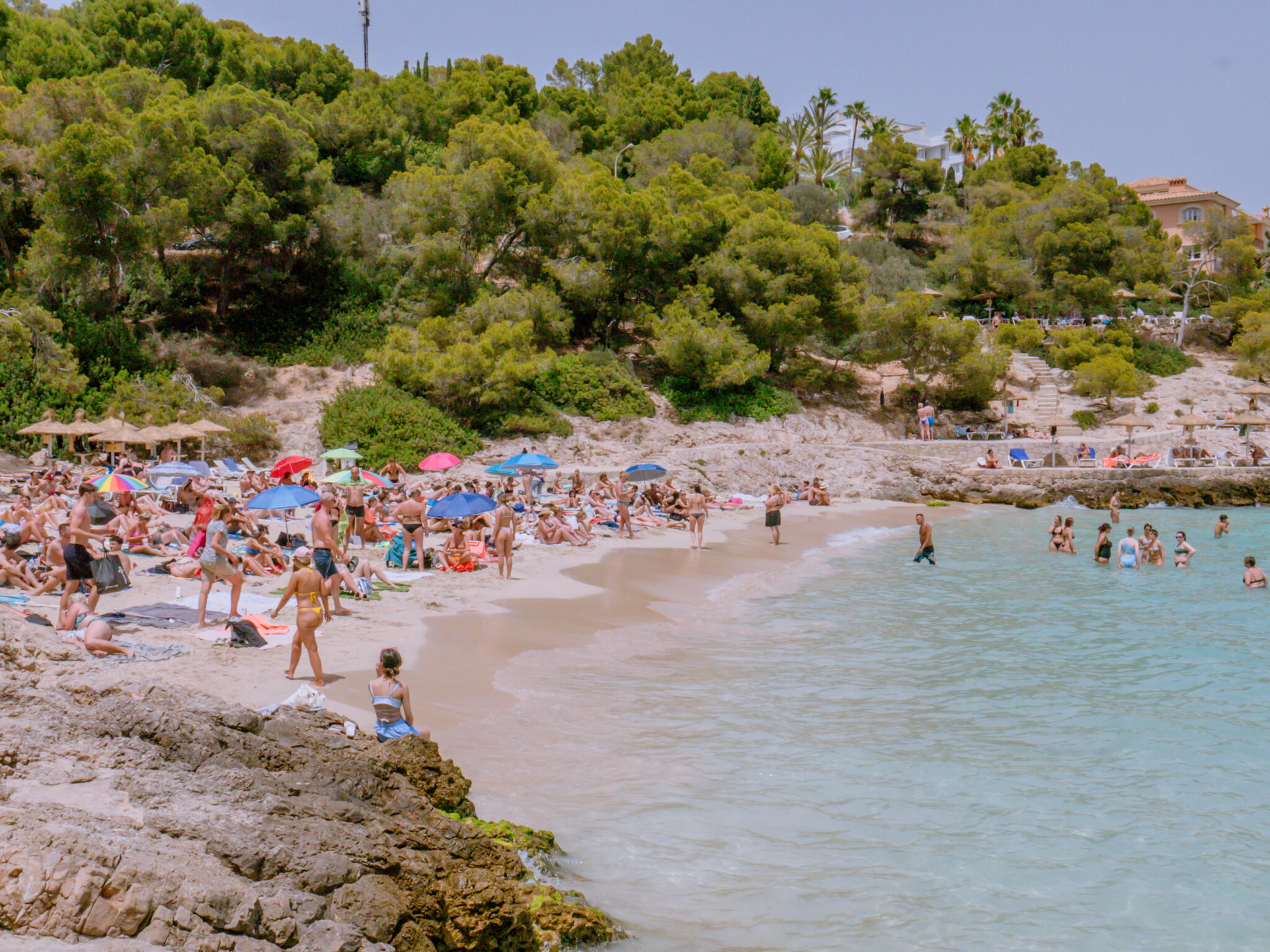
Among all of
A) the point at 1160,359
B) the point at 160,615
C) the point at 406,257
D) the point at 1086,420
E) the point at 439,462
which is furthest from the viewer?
the point at 1160,359

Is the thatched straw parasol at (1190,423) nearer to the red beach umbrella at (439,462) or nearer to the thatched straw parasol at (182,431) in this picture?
the red beach umbrella at (439,462)

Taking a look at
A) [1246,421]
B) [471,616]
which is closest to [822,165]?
[1246,421]

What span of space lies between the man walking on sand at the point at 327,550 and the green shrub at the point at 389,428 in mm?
14529

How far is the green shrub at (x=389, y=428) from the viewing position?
83.8 ft

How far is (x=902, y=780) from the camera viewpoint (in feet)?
24.7

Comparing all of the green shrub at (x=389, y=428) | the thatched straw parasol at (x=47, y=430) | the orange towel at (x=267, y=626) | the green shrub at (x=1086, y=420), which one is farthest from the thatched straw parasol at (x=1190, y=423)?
the thatched straw parasol at (x=47, y=430)

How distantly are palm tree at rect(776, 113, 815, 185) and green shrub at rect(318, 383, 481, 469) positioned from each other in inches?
1639

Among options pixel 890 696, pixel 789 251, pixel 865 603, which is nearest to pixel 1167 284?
pixel 789 251

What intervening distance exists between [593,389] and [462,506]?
1683 centimetres

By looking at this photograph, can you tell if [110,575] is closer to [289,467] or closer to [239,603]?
[239,603]

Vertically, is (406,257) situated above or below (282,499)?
above

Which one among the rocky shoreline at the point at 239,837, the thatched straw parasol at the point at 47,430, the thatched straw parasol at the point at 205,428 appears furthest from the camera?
the thatched straw parasol at the point at 205,428

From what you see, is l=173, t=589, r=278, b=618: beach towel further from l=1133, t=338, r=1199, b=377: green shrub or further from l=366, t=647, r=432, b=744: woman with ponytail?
l=1133, t=338, r=1199, b=377: green shrub

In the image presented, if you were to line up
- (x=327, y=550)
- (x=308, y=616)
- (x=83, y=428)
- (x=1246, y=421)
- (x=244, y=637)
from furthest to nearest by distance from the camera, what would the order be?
(x=1246, y=421) → (x=83, y=428) → (x=327, y=550) → (x=244, y=637) → (x=308, y=616)
